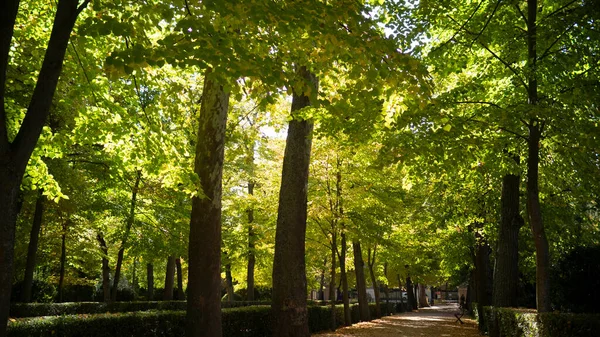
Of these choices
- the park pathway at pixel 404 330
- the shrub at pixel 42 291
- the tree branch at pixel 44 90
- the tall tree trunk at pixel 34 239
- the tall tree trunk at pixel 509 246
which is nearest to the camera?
the tree branch at pixel 44 90

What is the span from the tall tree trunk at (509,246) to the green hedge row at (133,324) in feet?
24.1

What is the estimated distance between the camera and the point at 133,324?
10.1 m

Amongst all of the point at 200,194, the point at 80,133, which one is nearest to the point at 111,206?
the point at 80,133

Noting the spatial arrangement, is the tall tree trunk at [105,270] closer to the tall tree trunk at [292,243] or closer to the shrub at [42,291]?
the shrub at [42,291]

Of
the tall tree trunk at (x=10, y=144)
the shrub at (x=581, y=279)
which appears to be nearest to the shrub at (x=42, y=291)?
the shrub at (x=581, y=279)

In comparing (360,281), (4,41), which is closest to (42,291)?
(360,281)

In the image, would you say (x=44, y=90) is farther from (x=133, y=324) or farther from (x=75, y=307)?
(x=75, y=307)

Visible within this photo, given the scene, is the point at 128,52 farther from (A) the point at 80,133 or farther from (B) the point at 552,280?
(B) the point at 552,280

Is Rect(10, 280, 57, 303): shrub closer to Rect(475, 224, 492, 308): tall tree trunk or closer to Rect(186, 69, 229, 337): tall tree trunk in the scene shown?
Rect(186, 69, 229, 337): tall tree trunk

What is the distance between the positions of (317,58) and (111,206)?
561 inches

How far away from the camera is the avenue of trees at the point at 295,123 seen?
5180mm

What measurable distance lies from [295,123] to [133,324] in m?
5.61

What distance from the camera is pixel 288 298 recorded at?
Answer: 988 centimetres

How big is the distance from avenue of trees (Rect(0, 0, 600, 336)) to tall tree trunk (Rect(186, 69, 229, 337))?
0.03m
